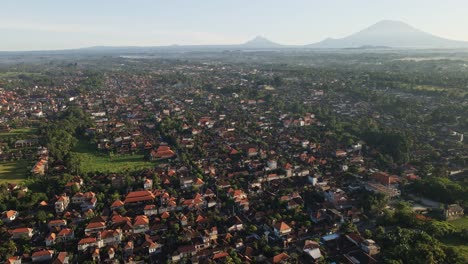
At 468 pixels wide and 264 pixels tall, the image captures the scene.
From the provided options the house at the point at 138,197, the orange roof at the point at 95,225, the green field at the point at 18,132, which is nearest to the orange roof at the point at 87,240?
the orange roof at the point at 95,225

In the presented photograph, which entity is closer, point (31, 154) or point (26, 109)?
point (31, 154)

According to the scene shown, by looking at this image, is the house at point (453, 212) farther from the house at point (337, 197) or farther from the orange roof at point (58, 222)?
the orange roof at point (58, 222)

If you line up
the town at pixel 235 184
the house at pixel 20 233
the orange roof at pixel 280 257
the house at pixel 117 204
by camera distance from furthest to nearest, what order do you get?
1. the house at pixel 117 204
2. the house at pixel 20 233
3. the town at pixel 235 184
4. the orange roof at pixel 280 257

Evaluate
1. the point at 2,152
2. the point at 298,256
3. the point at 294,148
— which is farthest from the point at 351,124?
the point at 2,152

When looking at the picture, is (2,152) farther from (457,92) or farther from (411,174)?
(457,92)

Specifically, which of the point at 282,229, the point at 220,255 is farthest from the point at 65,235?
the point at 282,229

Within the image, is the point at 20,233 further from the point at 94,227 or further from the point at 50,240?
the point at 94,227
